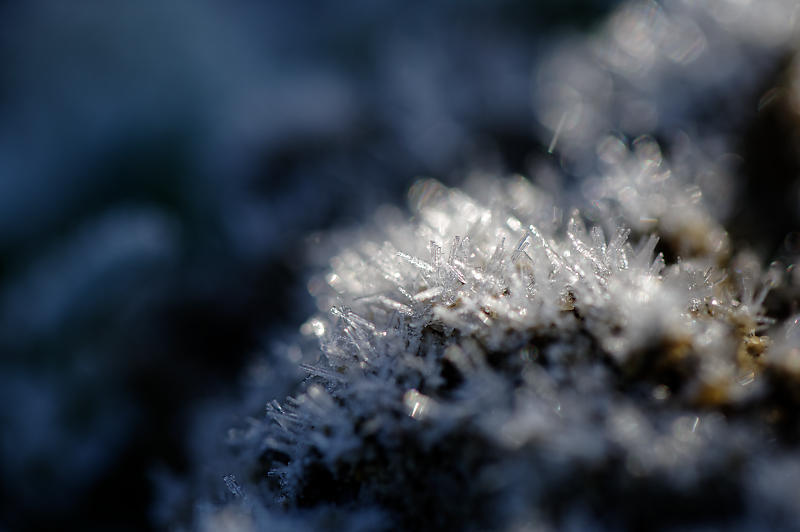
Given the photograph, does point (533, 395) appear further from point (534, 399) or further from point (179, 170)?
point (179, 170)

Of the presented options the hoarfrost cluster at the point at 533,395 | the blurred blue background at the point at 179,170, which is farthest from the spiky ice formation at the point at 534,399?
the blurred blue background at the point at 179,170

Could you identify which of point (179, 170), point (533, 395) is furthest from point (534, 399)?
point (179, 170)

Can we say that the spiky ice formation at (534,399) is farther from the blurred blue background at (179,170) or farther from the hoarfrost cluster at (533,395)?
the blurred blue background at (179,170)

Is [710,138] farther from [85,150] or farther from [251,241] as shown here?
[85,150]

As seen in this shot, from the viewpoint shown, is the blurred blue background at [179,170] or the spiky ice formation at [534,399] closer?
the spiky ice formation at [534,399]

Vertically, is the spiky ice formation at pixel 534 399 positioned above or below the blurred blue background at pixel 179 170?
below
